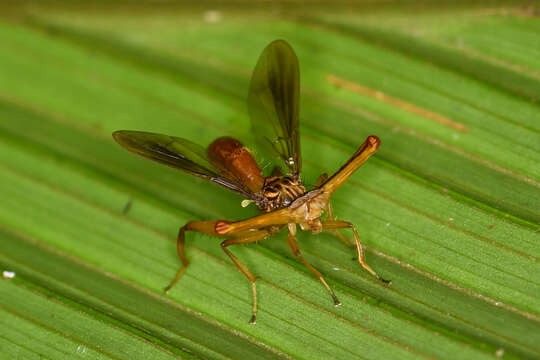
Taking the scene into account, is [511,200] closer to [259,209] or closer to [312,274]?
[312,274]

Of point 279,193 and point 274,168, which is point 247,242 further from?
point 274,168

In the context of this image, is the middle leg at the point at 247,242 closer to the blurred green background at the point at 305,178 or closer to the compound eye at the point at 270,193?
the blurred green background at the point at 305,178

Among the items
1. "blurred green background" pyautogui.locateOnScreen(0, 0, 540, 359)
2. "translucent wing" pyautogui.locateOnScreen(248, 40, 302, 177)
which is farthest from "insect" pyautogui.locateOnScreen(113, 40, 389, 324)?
"blurred green background" pyautogui.locateOnScreen(0, 0, 540, 359)

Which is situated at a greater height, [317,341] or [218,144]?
[218,144]

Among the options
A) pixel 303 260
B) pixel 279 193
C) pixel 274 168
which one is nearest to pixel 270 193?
pixel 279 193

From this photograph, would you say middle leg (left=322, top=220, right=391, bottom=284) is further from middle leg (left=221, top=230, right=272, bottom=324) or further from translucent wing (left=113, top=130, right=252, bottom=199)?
translucent wing (left=113, top=130, right=252, bottom=199)

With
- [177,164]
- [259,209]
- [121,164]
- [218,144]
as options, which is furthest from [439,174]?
[121,164]
